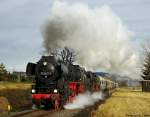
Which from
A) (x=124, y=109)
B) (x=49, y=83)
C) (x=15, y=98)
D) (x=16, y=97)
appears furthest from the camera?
(x=16, y=97)

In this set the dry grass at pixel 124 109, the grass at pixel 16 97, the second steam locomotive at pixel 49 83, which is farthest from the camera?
Result: the grass at pixel 16 97

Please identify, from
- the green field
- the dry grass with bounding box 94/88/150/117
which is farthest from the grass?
the dry grass with bounding box 94/88/150/117

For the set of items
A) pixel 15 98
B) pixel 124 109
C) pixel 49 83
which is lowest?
pixel 124 109

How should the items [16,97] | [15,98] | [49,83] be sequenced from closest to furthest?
[49,83] → [15,98] → [16,97]

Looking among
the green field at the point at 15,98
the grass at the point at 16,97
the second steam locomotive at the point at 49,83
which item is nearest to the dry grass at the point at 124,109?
the second steam locomotive at the point at 49,83

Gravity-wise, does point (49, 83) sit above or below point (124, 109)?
above

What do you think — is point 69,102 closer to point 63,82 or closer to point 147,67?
point 63,82

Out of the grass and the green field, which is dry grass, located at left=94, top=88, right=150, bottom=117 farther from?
the grass

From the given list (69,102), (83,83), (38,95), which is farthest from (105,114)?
(83,83)

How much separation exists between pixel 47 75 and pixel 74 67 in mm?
7431

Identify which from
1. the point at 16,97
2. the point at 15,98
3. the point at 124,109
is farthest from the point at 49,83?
the point at 16,97

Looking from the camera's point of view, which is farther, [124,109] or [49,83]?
[49,83]

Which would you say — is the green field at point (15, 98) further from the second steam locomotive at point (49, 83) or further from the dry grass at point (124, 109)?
the dry grass at point (124, 109)

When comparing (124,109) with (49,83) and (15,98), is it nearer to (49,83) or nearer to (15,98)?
(49,83)
